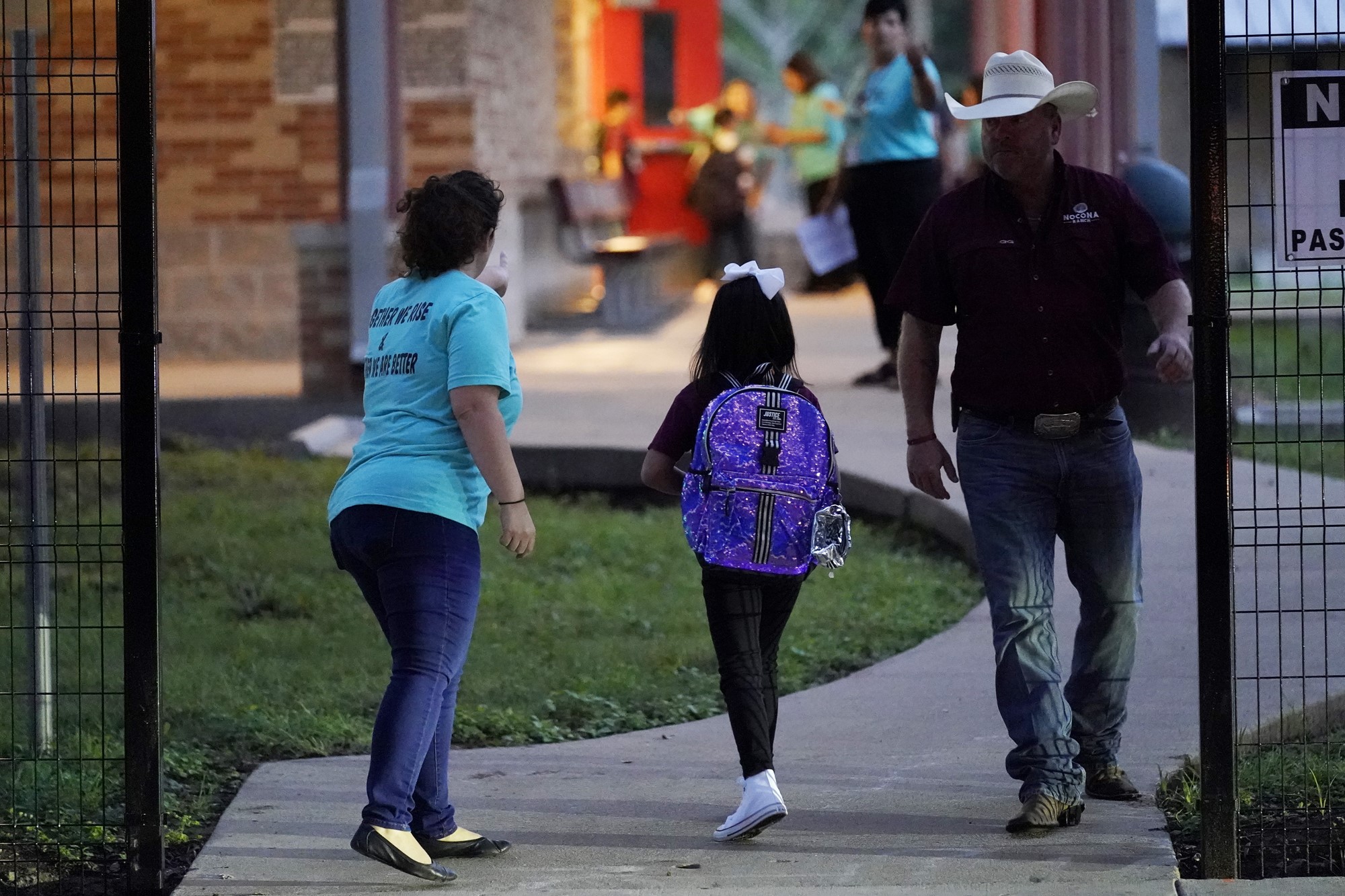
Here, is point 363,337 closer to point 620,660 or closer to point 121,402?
point 620,660

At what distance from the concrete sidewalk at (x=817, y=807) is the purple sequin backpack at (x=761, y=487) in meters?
0.71

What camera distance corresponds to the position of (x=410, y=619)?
4152 mm

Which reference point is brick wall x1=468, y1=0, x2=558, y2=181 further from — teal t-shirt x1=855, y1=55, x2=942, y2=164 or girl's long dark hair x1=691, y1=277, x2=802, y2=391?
girl's long dark hair x1=691, y1=277, x2=802, y2=391

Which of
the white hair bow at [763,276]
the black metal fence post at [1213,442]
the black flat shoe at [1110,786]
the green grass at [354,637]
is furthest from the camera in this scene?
the green grass at [354,637]

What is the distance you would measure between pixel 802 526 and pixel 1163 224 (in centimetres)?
616

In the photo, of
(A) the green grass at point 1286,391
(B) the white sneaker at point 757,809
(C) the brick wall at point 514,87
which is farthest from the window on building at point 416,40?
(B) the white sneaker at point 757,809

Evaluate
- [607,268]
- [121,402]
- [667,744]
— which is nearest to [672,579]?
[667,744]

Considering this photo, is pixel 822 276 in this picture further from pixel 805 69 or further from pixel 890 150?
pixel 890 150

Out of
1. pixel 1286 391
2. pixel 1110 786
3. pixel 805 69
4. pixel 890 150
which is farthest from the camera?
pixel 805 69

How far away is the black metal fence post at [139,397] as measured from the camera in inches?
163

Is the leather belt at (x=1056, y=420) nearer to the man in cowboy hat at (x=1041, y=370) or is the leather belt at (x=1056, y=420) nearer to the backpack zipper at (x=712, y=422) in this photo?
the man in cowboy hat at (x=1041, y=370)

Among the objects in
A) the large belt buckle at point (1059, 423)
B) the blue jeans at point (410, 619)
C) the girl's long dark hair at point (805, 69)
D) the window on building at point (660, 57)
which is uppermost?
the window on building at point (660, 57)

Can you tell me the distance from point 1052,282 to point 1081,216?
18cm

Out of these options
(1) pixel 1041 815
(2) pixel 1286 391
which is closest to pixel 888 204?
(2) pixel 1286 391
